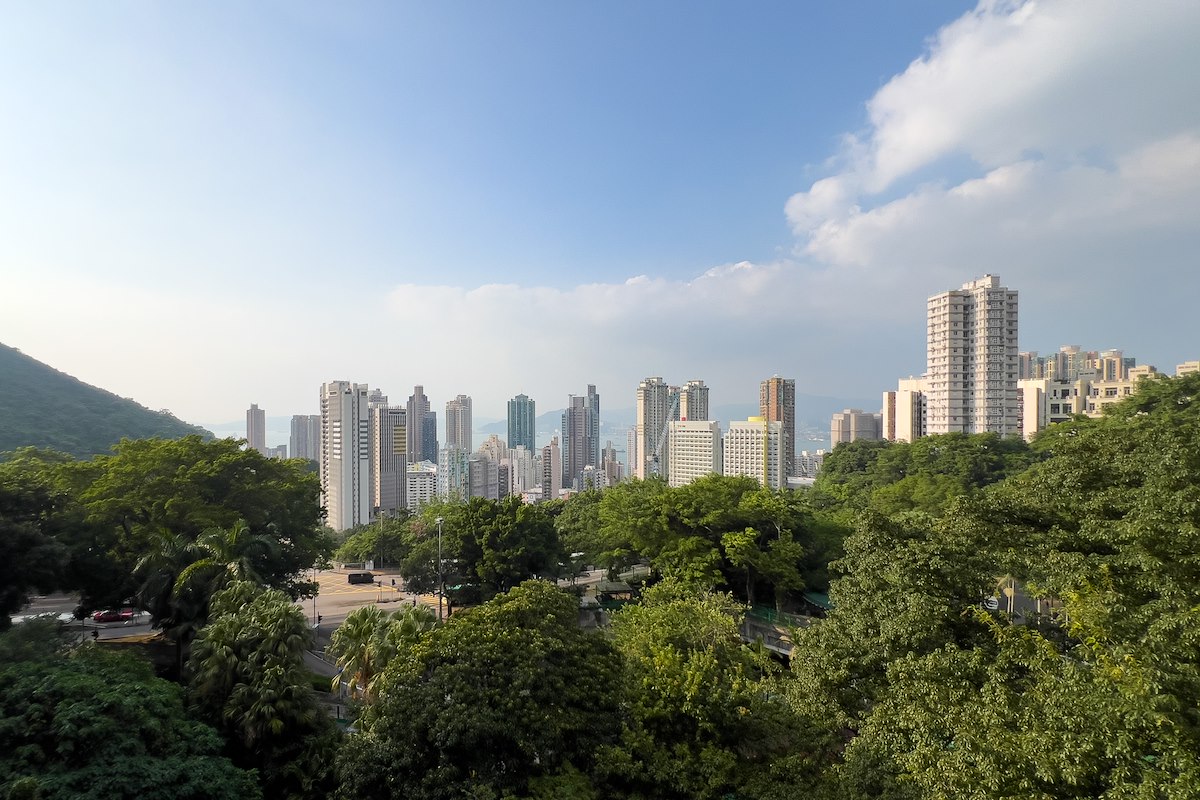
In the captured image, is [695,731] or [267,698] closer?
[695,731]

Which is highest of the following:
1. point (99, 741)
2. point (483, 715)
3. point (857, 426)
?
point (857, 426)

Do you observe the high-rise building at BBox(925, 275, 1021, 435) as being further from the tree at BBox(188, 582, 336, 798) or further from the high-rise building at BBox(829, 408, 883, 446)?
the high-rise building at BBox(829, 408, 883, 446)

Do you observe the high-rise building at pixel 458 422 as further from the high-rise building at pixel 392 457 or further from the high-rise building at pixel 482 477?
the high-rise building at pixel 392 457

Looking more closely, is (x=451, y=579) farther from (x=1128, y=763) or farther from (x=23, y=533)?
(x=1128, y=763)

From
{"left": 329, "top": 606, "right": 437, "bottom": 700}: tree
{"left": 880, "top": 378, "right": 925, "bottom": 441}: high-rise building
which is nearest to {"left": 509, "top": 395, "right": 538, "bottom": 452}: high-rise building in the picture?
{"left": 880, "top": 378, "right": 925, "bottom": 441}: high-rise building

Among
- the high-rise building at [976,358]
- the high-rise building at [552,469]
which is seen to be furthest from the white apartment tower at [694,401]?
the high-rise building at [976,358]

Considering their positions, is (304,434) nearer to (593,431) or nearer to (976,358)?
(593,431)

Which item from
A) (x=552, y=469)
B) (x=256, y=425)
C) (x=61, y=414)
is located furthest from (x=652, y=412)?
(x=61, y=414)
